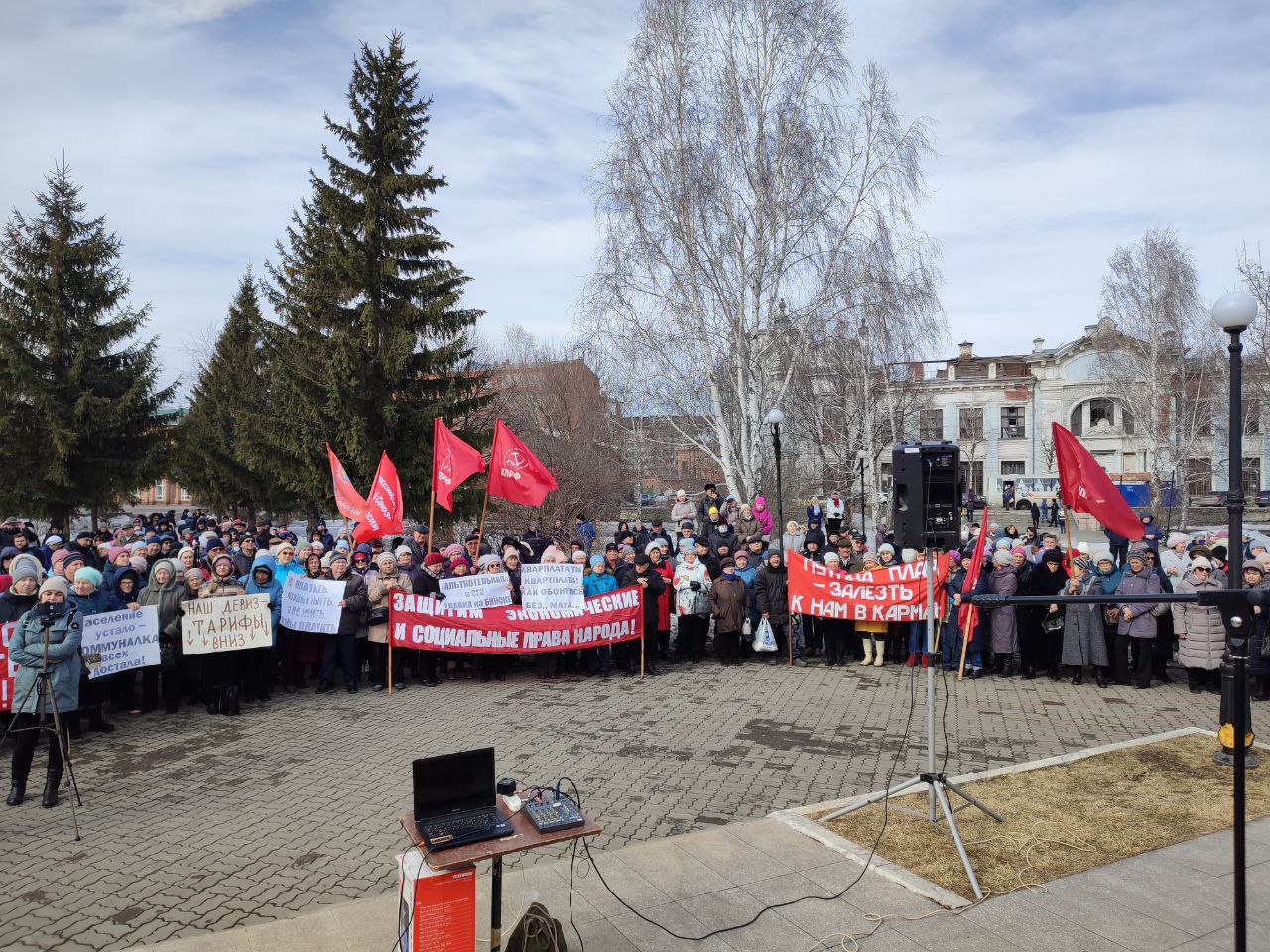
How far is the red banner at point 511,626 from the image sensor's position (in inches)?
454

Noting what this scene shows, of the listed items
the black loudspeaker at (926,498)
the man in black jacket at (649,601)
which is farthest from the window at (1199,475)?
the black loudspeaker at (926,498)

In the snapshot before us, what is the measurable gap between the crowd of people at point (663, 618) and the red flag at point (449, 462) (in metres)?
1.10

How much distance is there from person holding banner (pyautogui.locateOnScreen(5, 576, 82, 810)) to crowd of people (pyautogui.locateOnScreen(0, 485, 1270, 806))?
39.1 inches

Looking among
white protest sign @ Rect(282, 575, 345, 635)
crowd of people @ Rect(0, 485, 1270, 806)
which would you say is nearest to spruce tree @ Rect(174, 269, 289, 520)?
crowd of people @ Rect(0, 485, 1270, 806)

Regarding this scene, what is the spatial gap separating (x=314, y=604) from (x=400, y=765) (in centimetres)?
379

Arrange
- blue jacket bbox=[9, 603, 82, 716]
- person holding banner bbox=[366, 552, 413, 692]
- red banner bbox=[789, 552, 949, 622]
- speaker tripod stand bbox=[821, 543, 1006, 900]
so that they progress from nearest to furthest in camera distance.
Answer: speaker tripod stand bbox=[821, 543, 1006, 900] → blue jacket bbox=[9, 603, 82, 716] → person holding banner bbox=[366, 552, 413, 692] → red banner bbox=[789, 552, 949, 622]

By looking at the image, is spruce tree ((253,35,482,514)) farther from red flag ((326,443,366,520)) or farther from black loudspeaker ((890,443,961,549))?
black loudspeaker ((890,443,961,549))

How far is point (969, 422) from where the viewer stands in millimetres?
60688

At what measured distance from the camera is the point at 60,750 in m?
7.00

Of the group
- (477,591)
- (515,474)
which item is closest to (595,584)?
(477,591)

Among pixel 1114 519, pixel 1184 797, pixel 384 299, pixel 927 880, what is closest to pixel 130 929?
pixel 927 880

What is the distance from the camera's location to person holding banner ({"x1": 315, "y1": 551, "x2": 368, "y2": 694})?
11.2 metres

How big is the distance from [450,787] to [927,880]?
10.9ft

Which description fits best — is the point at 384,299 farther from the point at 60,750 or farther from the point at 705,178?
the point at 60,750
